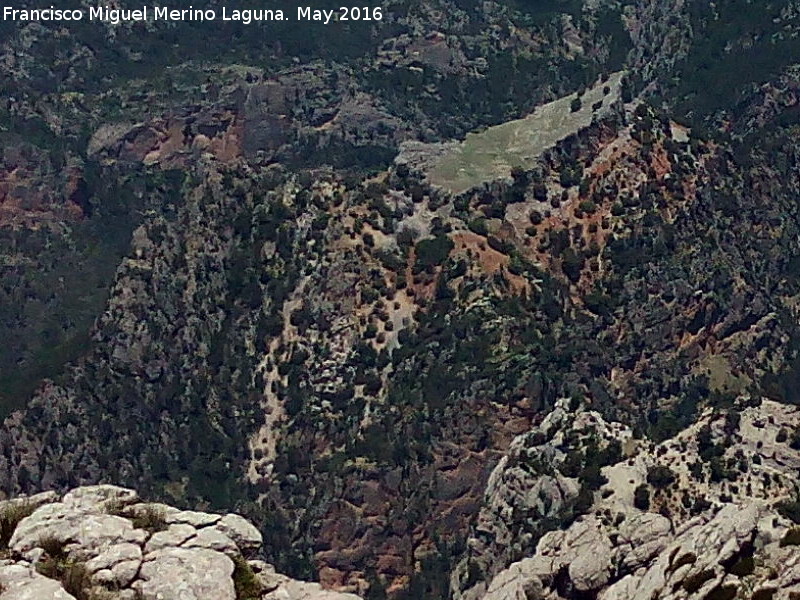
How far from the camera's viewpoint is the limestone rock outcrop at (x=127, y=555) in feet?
118

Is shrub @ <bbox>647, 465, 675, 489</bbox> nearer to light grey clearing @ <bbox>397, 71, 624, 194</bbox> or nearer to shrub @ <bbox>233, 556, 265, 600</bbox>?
shrub @ <bbox>233, 556, 265, 600</bbox>

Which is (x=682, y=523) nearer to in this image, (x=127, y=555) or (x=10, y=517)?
(x=127, y=555)

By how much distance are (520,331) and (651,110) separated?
37.6 metres

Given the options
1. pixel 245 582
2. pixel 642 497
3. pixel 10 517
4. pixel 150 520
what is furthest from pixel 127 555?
pixel 642 497

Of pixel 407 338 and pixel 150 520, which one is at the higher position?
pixel 150 520

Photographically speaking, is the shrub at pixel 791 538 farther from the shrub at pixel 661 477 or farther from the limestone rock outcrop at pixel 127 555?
the shrub at pixel 661 477

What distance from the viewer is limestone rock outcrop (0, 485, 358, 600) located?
3597 centimetres

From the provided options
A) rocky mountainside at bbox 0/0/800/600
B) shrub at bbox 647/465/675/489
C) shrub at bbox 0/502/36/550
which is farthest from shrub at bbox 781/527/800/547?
rocky mountainside at bbox 0/0/800/600

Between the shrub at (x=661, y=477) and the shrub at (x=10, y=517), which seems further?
the shrub at (x=661, y=477)

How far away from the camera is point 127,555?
123 ft

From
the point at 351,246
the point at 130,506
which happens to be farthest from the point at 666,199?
the point at 130,506

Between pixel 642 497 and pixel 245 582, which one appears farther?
pixel 642 497

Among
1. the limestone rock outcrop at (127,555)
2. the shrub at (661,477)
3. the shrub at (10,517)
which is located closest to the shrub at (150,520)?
the limestone rock outcrop at (127,555)

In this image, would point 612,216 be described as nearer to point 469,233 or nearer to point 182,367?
point 469,233
